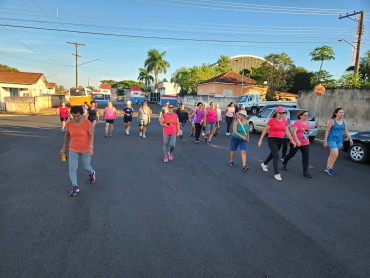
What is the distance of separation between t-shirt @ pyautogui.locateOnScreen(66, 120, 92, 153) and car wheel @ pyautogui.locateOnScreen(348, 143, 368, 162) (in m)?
8.34

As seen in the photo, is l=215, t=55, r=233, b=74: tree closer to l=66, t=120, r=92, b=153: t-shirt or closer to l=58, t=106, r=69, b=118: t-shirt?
l=58, t=106, r=69, b=118: t-shirt

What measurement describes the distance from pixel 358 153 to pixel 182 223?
723cm

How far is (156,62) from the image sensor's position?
196ft

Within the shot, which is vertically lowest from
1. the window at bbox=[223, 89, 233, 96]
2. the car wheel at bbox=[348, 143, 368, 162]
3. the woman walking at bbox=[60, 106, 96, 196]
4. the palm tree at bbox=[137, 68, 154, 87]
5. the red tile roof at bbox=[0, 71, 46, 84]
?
the car wheel at bbox=[348, 143, 368, 162]

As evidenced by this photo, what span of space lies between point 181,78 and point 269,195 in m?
51.9

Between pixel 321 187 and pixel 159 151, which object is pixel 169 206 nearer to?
pixel 321 187

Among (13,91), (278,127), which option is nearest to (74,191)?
(278,127)

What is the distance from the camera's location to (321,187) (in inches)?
209

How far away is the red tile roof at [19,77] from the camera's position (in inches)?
1366

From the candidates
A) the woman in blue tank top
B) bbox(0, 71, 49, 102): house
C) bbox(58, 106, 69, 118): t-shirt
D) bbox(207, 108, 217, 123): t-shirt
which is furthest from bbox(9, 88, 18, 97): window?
the woman in blue tank top

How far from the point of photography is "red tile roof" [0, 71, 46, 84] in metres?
34.7

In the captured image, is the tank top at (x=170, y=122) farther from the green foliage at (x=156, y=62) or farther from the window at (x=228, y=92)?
the green foliage at (x=156, y=62)

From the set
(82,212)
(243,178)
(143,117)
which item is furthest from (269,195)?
(143,117)

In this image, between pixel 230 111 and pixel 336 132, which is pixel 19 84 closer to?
pixel 230 111
